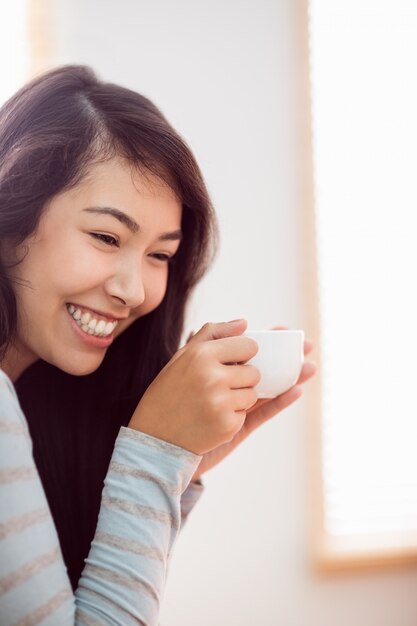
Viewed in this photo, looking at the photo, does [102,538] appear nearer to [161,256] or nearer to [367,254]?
[161,256]

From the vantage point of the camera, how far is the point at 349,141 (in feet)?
5.76

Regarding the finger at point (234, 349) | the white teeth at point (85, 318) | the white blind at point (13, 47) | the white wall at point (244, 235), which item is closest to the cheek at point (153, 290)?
the white teeth at point (85, 318)

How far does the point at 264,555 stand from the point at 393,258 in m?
0.90

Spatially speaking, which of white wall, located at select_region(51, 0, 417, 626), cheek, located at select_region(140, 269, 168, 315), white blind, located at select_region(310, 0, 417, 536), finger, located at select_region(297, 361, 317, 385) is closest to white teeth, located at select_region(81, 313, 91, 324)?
cheek, located at select_region(140, 269, 168, 315)

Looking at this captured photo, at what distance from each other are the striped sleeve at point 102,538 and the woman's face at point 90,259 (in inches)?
7.3

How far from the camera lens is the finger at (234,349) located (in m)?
0.75

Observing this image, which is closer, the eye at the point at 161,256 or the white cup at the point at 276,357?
the white cup at the point at 276,357

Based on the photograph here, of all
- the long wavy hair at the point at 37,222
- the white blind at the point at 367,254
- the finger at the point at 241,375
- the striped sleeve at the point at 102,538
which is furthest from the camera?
the white blind at the point at 367,254

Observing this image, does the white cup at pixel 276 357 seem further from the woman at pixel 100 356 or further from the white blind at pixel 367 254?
the white blind at pixel 367 254

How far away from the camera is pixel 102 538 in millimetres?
663

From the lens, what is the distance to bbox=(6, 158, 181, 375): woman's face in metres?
0.82

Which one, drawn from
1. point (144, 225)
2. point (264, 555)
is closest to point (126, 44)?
point (144, 225)

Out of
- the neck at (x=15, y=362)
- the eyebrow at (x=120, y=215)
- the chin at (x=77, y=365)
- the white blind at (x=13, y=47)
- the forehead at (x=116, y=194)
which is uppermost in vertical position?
the white blind at (x=13, y=47)

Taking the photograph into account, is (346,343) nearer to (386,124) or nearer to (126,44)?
(386,124)
